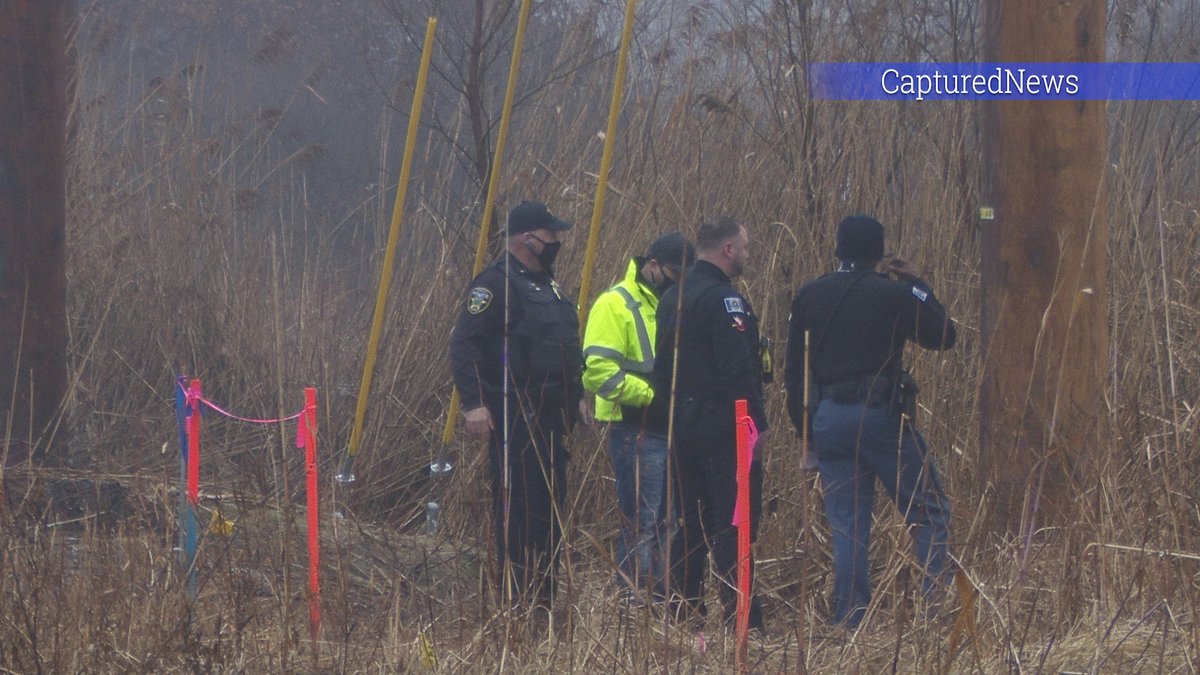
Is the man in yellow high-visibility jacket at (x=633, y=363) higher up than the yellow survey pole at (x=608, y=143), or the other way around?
the yellow survey pole at (x=608, y=143)

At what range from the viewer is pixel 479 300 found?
17.7 feet

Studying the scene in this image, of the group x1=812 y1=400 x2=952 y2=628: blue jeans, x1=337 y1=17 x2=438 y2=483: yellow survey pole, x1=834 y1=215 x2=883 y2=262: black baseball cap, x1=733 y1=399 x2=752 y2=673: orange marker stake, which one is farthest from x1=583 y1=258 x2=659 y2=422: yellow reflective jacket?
x1=733 y1=399 x2=752 y2=673: orange marker stake

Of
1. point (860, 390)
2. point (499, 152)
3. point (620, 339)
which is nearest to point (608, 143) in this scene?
point (499, 152)

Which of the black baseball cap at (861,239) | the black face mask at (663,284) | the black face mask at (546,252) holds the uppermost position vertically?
the black baseball cap at (861,239)

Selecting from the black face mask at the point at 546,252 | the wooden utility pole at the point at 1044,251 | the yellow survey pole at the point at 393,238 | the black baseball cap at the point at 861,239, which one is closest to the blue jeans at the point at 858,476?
the wooden utility pole at the point at 1044,251

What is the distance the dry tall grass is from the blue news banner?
0.29 ft

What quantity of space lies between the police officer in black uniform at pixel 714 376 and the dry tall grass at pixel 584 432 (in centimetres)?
35

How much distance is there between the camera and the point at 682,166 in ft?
23.1

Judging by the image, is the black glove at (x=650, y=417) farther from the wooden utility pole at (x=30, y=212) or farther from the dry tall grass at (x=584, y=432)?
the wooden utility pole at (x=30, y=212)

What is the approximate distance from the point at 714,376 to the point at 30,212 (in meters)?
2.91

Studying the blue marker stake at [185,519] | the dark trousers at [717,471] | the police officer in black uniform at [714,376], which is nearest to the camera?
the blue marker stake at [185,519]

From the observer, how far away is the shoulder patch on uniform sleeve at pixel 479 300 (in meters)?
5.41

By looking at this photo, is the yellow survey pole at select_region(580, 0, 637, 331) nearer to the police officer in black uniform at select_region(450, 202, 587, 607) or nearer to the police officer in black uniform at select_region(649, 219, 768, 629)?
the police officer in black uniform at select_region(450, 202, 587, 607)

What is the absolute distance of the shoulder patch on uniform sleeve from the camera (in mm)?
5410
